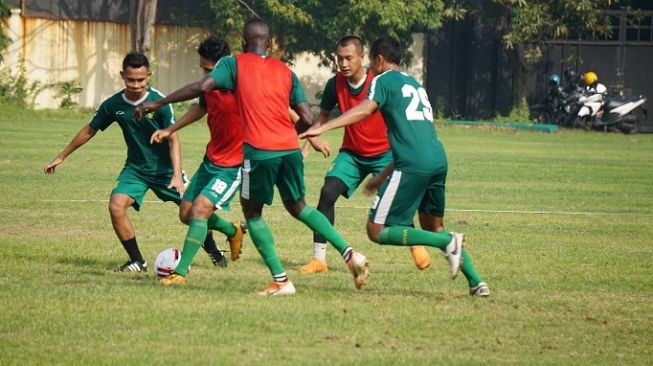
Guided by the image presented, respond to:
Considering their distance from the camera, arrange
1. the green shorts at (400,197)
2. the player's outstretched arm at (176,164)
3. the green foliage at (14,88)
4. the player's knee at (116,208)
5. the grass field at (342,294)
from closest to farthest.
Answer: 1. the grass field at (342,294)
2. the green shorts at (400,197)
3. the player's outstretched arm at (176,164)
4. the player's knee at (116,208)
5. the green foliage at (14,88)

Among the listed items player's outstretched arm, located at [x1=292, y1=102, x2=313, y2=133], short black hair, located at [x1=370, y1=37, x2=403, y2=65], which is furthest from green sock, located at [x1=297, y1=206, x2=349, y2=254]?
short black hair, located at [x1=370, y1=37, x2=403, y2=65]

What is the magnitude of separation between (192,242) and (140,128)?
1.66 meters

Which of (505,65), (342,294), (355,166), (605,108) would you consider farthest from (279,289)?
(505,65)

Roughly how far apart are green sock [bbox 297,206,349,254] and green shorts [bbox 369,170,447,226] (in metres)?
→ 0.28

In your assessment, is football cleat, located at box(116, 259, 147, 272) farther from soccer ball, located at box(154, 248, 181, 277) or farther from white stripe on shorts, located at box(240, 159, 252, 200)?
white stripe on shorts, located at box(240, 159, 252, 200)

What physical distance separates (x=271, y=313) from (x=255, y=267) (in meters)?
2.73

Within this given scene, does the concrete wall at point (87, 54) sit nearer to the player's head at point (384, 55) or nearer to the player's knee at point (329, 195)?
the player's knee at point (329, 195)

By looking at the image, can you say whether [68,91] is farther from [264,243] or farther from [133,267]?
[264,243]

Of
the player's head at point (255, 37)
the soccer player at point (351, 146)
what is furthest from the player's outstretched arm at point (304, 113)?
the soccer player at point (351, 146)

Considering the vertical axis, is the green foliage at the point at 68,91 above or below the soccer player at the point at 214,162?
below

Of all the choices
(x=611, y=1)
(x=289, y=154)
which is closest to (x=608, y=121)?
(x=611, y=1)

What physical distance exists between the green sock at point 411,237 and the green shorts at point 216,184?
139 centimetres

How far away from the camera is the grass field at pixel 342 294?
787 cm

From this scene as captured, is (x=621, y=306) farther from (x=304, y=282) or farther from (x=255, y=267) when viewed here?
(x=255, y=267)
